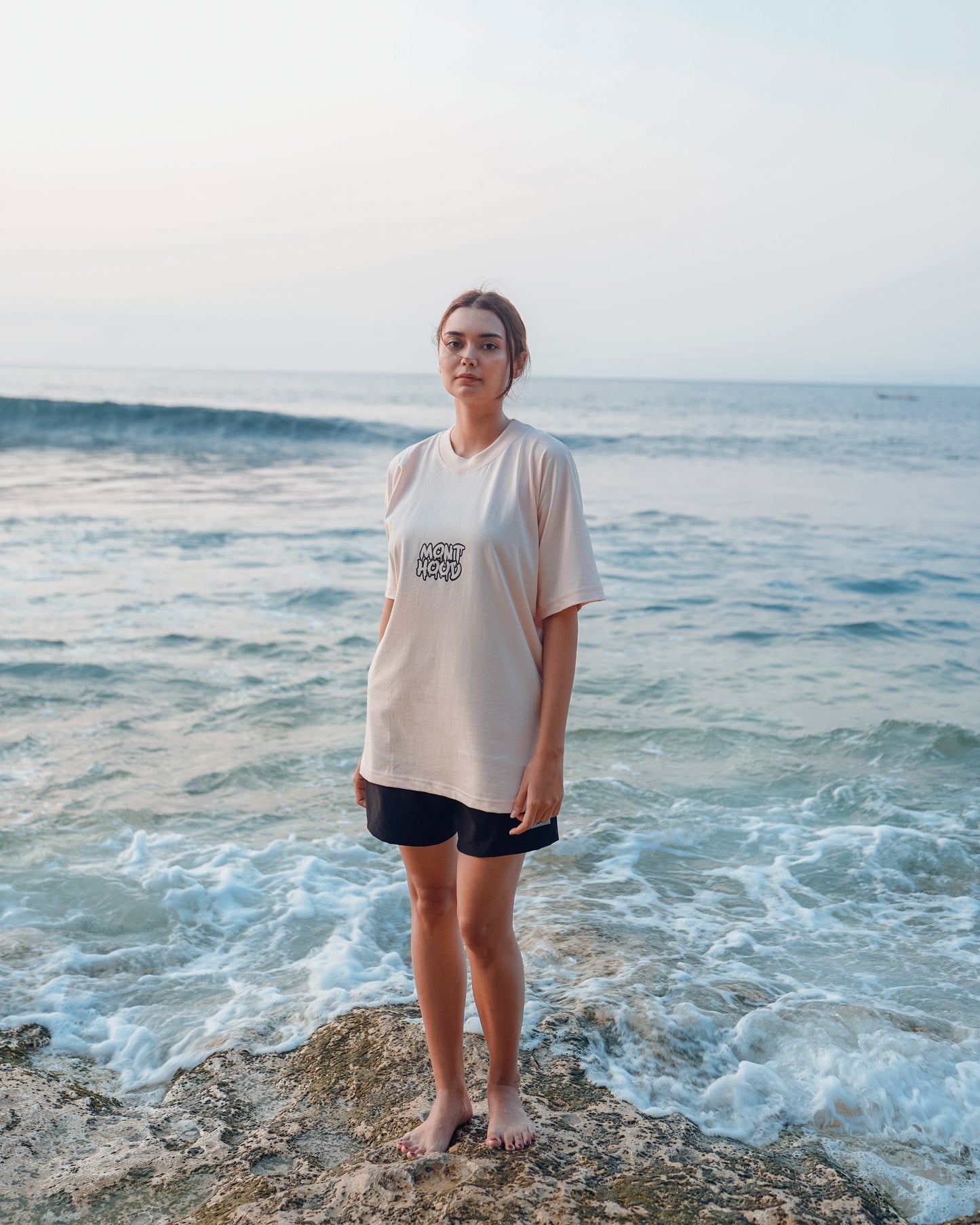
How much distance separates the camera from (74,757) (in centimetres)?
568

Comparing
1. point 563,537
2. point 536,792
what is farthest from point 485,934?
point 563,537

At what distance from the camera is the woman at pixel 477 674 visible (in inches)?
86.0

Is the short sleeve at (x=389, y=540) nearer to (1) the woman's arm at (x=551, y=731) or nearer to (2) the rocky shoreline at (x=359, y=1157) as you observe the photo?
(1) the woman's arm at (x=551, y=731)

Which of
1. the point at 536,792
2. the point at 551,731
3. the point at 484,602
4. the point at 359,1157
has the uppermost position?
the point at 484,602

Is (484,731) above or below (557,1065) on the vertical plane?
above

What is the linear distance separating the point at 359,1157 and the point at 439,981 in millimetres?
470

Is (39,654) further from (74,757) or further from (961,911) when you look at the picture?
(961,911)

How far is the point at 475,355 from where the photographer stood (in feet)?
7.52

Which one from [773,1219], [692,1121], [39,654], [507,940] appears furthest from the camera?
[39,654]

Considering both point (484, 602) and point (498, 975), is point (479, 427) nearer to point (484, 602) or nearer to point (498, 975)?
point (484, 602)

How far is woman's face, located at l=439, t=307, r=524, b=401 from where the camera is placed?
229cm

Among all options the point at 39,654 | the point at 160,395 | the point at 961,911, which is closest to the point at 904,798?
the point at 961,911

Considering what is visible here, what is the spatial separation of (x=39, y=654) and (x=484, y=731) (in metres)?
6.41

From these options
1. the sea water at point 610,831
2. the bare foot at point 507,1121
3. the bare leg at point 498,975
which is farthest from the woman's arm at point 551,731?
the sea water at point 610,831
